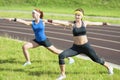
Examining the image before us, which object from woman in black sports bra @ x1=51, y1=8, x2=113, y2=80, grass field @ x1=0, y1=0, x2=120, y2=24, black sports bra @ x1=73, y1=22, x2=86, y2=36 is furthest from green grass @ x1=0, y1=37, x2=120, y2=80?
grass field @ x1=0, y1=0, x2=120, y2=24

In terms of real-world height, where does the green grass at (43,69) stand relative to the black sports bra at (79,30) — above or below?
below

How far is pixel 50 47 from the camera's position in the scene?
34.8ft

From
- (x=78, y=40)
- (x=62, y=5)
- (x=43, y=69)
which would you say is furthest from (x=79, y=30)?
(x=62, y=5)

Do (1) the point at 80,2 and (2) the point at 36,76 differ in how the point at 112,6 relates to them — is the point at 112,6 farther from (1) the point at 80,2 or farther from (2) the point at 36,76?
Result: (2) the point at 36,76

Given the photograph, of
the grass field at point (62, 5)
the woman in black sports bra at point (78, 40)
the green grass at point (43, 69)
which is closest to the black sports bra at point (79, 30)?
the woman in black sports bra at point (78, 40)

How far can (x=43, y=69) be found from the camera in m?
10.1

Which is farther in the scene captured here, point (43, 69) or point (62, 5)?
point (62, 5)

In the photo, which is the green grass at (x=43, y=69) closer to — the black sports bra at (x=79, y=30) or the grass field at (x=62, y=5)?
the black sports bra at (x=79, y=30)

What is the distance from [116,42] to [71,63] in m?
7.21

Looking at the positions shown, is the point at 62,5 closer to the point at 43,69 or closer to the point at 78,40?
the point at 43,69

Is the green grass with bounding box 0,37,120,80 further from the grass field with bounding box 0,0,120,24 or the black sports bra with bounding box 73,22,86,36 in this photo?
the grass field with bounding box 0,0,120,24

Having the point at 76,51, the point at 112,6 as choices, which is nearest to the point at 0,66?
the point at 76,51

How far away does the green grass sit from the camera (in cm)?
912

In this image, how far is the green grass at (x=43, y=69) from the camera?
9.12 m
